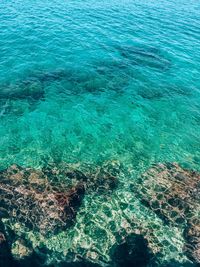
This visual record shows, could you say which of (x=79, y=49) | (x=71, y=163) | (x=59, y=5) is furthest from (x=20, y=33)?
(x=71, y=163)

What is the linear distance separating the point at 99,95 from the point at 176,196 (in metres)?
17.1

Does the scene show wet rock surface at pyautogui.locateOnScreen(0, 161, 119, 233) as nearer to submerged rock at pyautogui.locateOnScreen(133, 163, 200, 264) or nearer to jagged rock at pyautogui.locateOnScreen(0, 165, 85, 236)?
jagged rock at pyautogui.locateOnScreen(0, 165, 85, 236)

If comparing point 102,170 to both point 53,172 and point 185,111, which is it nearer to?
point 53,172

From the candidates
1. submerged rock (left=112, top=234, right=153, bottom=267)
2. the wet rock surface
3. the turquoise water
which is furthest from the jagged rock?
submerged rock (left=112, top=234, right=153, bottom=267)

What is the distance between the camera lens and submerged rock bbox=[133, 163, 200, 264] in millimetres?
23484

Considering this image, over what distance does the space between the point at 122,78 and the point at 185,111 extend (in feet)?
32.9

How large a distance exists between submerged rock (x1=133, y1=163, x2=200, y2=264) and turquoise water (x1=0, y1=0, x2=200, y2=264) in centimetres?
95

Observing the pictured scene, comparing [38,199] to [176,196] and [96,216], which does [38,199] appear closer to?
[96,216]

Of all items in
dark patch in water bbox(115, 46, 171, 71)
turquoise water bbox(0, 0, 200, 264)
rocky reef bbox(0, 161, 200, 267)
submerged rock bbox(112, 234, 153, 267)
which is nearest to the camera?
submerged rock bbox(112, 234, 153, 267)

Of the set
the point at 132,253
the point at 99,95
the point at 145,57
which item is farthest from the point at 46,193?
the point at 145,57

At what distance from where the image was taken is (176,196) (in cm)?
2595

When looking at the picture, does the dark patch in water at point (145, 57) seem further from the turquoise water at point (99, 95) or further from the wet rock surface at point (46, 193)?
the wet rock surface at point (46, 193)

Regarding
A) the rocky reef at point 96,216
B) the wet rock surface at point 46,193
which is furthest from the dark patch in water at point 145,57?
the wet rock surface at point 46,193

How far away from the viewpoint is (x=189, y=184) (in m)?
27.1
